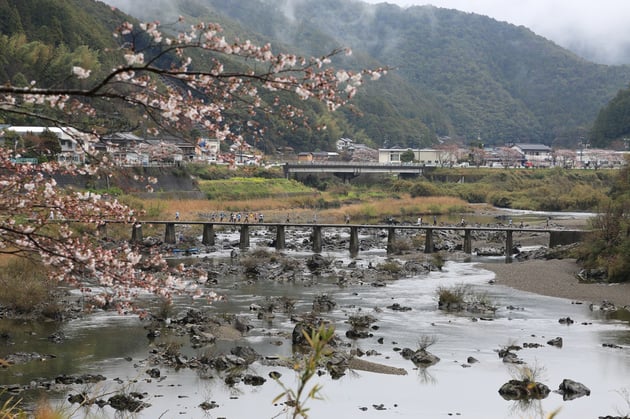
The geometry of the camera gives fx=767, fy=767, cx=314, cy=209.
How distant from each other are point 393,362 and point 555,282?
542 inches

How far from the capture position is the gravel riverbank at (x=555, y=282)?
2508 cm

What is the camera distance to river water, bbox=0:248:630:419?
44.5 feet

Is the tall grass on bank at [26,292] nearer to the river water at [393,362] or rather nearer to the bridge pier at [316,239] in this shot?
the river water at [393,362]

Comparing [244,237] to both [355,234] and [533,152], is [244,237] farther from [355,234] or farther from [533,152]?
[533,152]

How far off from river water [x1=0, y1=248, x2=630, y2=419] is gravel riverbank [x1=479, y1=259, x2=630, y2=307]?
1818mm

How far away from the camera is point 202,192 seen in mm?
58219

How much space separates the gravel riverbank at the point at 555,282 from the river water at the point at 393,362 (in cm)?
182

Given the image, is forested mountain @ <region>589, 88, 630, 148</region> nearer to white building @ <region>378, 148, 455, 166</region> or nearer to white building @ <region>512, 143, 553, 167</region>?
white building @ <region>512, 143, 553, 167</region>

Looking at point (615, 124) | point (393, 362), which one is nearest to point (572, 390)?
point (393, 362)

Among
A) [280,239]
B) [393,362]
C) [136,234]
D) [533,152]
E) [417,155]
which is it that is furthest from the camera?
[533,152]

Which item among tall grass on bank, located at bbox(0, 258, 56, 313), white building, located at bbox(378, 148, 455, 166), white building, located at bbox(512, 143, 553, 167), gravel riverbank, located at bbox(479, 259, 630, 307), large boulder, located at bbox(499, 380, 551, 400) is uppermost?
white building, located at bbox(512, 143, 553, 167)

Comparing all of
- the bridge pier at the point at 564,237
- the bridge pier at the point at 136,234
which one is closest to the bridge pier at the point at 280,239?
the bridge pier at the point at 136,234

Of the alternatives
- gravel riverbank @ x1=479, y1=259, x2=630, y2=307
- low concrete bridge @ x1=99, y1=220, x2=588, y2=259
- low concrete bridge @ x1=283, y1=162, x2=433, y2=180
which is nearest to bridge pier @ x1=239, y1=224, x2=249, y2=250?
low concrete bridge @ x1=99, y1=220, x2=588, y2=259

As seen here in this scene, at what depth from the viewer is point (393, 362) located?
53.4 ft
